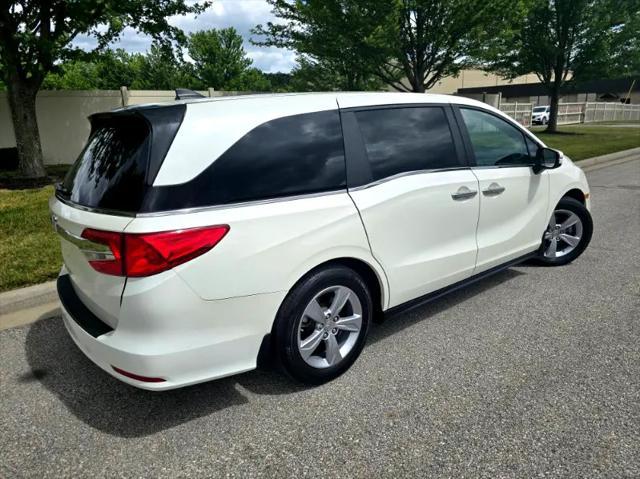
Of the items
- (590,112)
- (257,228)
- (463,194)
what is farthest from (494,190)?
(590,112)

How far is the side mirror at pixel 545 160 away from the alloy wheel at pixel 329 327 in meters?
2.27

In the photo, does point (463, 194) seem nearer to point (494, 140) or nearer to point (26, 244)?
point (494, 140)

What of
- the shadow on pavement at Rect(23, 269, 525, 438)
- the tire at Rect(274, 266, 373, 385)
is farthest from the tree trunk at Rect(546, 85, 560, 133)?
the tire at Rect(274, 266, 373, 385)

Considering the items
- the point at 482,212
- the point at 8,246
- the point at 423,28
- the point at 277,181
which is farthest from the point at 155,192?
the point at 423,28

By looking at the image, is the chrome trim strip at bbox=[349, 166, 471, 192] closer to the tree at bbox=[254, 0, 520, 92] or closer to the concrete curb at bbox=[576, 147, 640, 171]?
the concrete curb at bbox=[576, 147, 640, 171]

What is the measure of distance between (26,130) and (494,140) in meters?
9.45

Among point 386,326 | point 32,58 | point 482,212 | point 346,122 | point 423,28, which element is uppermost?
point 423,28

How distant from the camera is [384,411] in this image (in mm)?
2578

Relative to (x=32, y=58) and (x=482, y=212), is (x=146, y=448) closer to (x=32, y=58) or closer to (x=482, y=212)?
(x=482, y=212)

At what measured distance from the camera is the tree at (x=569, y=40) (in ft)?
66.0

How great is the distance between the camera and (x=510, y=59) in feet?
73.0

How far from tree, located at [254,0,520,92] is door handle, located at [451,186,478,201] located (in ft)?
38.5

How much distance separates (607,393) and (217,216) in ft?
7.75

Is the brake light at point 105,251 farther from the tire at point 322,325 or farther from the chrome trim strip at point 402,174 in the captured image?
the chrome trim strip at point 402,174
